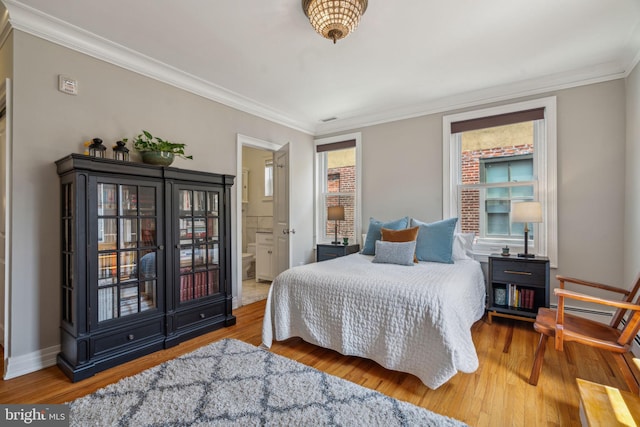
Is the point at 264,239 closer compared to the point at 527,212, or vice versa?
the point at 527,212

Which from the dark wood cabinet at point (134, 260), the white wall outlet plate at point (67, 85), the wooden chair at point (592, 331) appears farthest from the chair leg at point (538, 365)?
the white wall outlet plate at point (67, 85)

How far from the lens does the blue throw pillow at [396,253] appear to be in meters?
3.00

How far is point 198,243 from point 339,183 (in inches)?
102

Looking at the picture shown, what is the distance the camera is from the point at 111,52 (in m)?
2.65

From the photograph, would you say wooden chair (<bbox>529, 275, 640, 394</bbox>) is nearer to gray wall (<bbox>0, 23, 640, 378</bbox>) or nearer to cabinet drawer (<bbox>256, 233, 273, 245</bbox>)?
gray wall (<bbox>0, 23, 640, 378</bbox>)

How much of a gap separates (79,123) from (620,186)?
496cm

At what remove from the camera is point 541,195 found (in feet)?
10.8

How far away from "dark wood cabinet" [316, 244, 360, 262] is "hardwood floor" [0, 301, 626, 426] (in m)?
1.68

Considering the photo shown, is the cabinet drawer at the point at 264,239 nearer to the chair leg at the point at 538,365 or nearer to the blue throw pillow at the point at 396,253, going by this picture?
the blue throw pillow at the point at 396,253

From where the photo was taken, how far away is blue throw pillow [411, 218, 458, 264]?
3139 millimetres

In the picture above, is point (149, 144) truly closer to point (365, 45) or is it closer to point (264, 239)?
point (365, 45)

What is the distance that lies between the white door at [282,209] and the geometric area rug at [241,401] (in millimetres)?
2099

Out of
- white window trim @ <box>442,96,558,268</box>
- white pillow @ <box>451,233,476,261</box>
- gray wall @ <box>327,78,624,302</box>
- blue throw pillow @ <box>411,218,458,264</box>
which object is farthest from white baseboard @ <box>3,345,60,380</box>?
gray wall @ <box>327,78,624,302</box>


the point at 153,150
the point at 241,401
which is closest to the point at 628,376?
the point at 241,401
